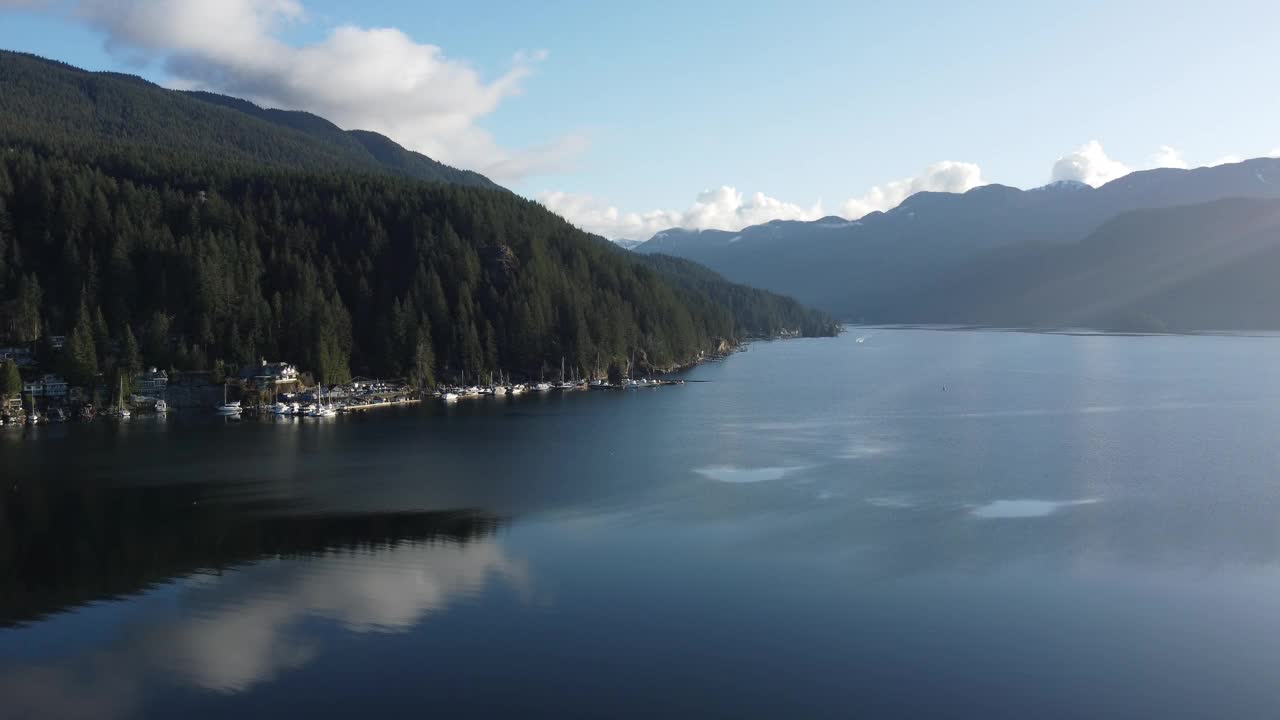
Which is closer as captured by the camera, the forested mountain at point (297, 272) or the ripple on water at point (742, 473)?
the ripple on water at point (742, 473)

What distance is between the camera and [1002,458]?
118ft

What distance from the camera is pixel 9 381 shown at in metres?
46.1

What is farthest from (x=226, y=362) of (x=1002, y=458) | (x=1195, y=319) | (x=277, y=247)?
(x=1195, y=319)

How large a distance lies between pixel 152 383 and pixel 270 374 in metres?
6.11

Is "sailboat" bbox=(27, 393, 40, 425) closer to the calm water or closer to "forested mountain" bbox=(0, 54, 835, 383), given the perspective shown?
"forested mountain" bbox=(0, 54, 835, 383)

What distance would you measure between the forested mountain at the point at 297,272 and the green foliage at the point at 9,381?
293 centimetres

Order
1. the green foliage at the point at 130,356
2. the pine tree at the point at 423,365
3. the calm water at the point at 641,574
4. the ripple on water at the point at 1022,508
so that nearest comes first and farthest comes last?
the calm water at the point at 641,574
the ripple on water at the point at 1022,508
the green foliage at the point at 130,356
the pine tree at the point at 423,365

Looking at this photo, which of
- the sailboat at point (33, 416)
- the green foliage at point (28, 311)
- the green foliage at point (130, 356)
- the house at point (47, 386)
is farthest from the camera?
the green foliage at point (28, 311)

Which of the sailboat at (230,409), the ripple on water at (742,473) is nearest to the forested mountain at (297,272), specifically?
the sailboat at (230,409)

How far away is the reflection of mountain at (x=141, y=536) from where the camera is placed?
2016 centimetres

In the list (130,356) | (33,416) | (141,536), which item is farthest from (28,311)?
(141,536)

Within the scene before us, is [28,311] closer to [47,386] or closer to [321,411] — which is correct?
[47,386]

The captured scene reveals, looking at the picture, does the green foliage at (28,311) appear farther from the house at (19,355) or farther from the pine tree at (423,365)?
the pine tree at (423,365)

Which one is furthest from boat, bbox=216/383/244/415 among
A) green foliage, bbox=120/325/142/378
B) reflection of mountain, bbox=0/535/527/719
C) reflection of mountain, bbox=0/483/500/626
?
reflection of mountain, bbox=0/535/527/719
